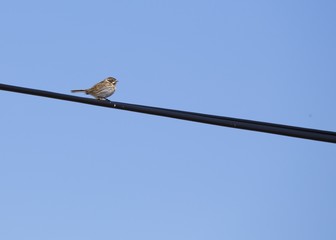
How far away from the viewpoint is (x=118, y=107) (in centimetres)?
1062

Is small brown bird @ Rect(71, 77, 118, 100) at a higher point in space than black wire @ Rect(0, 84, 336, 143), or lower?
higher

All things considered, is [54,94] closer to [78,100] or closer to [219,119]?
[78,100]

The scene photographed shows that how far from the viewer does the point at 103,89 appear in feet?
66.3

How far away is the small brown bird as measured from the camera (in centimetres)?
2012

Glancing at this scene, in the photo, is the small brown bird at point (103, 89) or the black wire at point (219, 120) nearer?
the black wire at point (219, 120)

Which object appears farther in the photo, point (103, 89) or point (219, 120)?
point (103, 89)

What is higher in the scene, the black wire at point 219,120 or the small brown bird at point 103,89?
the small brown bird at point 103,89

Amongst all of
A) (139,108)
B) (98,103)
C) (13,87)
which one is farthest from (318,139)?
(13,87)

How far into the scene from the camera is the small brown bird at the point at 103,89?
20.1 metres

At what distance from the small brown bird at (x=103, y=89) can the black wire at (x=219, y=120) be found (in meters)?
9.55

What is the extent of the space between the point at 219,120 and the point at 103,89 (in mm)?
10511

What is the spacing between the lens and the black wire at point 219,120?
9.62m

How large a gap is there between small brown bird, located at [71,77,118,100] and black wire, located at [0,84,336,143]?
955 centimetres

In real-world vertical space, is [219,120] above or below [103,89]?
below
